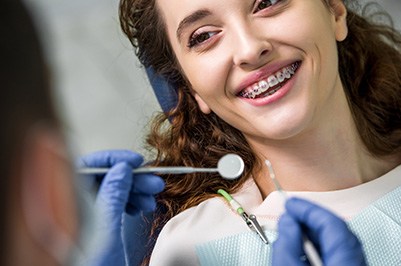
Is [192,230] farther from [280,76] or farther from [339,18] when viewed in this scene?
[339,18]

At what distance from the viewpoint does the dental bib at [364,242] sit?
149cm

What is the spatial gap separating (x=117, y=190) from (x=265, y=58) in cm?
44

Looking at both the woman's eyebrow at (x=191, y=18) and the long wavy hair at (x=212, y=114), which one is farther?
the long wavy hair at (x=212, y=114)

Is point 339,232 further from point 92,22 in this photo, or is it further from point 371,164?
point 92,22

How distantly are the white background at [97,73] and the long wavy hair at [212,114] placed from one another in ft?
1.96

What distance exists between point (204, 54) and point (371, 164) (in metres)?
0.47

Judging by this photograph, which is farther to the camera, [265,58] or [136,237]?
[136,237]

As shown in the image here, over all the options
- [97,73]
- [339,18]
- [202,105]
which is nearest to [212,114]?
[202,105]

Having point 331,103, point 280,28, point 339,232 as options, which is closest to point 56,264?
point 339,232

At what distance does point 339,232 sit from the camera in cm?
119

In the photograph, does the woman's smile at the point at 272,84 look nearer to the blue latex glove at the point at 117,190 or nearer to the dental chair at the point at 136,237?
the blue latex glove at the point at 117,190

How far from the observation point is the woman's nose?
146cm

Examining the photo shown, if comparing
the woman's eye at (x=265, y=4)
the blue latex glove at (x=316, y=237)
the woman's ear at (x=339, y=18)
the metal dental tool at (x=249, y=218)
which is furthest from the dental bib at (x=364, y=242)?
the woman's eye at (x=265, y=4)

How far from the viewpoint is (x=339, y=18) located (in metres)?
1.67
